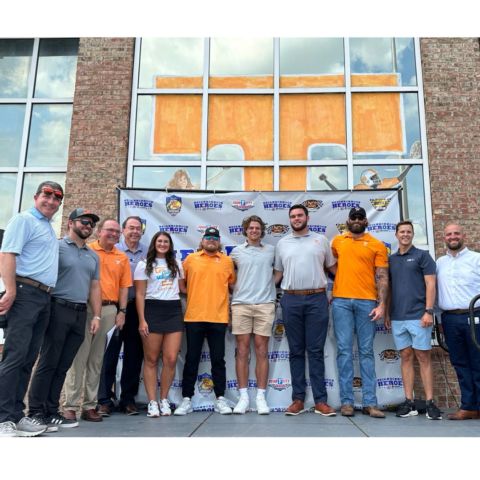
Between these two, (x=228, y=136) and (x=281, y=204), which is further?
(x=228, y=136)

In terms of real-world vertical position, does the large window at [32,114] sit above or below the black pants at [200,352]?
above

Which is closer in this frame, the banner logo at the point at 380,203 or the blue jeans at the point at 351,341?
the blue jeans at the point at 351,341

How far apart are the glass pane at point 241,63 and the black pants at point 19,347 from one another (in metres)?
4.76

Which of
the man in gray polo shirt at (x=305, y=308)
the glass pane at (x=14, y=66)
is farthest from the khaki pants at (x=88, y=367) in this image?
the glass pane at (x=14, y=66)

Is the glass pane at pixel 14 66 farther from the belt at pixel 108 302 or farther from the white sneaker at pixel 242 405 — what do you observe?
the white sneaker at pixel 242 405

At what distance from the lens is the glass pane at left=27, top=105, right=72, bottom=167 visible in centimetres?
732

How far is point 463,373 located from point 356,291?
1.38 metres

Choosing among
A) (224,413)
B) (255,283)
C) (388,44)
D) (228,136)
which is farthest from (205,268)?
(388,44)

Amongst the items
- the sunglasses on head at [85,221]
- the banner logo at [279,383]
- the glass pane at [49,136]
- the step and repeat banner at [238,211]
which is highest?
the glass pane at [49,136]

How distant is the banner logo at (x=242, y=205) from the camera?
18.9 ft

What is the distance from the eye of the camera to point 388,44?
7.35 m

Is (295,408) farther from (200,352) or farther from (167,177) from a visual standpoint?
(167,177)

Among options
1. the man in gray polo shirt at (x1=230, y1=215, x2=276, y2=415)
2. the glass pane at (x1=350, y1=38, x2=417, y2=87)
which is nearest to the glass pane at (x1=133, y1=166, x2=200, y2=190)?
A: the man in gray polo shirt at (x1=230, y1=215, x2=276, y2=415)

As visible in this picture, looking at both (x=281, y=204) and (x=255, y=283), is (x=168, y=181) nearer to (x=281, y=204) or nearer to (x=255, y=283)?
(x=281, y=204)
